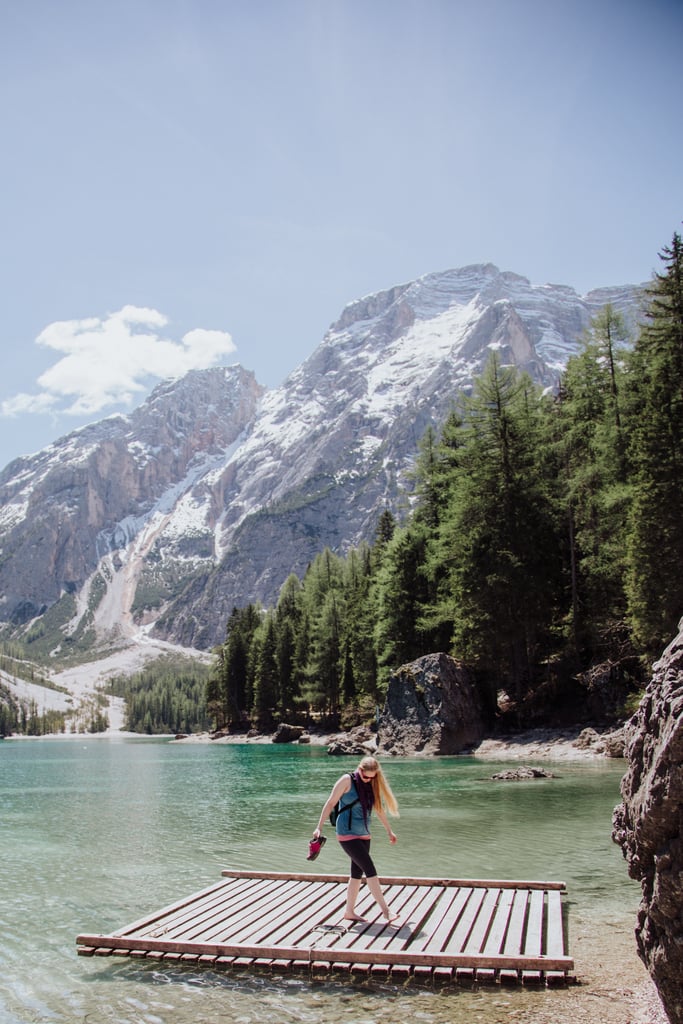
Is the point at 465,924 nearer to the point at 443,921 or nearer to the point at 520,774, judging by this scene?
the point at 443,921

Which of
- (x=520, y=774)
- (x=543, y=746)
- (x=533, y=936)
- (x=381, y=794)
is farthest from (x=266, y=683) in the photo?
(x=533, y=936)

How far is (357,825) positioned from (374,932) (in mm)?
1222

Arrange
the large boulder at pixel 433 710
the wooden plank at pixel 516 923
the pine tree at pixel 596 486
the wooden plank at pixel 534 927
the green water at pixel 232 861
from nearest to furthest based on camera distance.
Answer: the green water at pixel 232 861, the wooden plank at pixel 534 927, the wooden plank at pixel 516 923, the pine tree at pixel 596 486, the large boulder at pixel 433 710

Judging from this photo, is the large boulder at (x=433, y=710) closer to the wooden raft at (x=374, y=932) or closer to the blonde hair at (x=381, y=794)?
the wooden raft at (x=374, y=932)

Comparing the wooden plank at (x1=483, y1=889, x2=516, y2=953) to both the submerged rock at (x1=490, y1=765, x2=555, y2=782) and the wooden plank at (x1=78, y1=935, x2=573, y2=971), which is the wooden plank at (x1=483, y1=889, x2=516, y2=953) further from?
the submerged rock at (x1=490, y1=765, x2=555, y2=782)

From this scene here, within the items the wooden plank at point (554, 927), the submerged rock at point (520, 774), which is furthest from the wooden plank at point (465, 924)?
the submerged rock at point (520, 774)

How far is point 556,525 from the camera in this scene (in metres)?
42.5

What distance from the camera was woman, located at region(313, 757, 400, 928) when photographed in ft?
31.3

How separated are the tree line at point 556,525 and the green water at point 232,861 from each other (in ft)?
29.2

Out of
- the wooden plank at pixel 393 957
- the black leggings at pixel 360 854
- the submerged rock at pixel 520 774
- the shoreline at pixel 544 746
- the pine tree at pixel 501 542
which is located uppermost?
the pine tree at pixel 501 542

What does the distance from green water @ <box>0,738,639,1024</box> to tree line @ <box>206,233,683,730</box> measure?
8.90 meters

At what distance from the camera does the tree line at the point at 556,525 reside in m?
30.7

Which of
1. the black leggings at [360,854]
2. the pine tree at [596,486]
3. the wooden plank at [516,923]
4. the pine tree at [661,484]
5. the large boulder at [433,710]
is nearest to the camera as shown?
the wooden plank at [516,923]

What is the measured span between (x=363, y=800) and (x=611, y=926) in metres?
3.73
